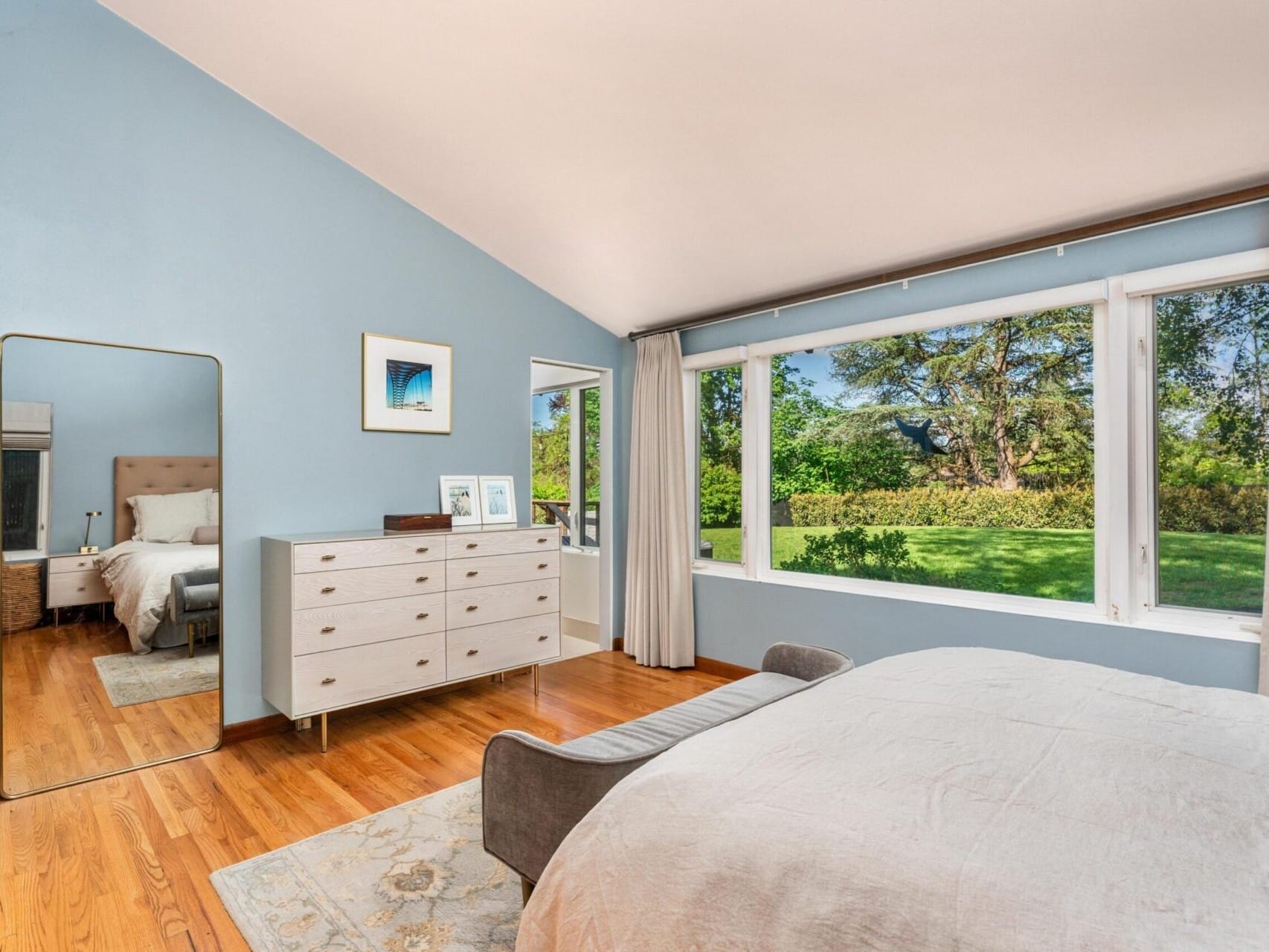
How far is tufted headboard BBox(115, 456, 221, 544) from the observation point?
9.31 ft

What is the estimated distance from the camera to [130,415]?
2871 mm

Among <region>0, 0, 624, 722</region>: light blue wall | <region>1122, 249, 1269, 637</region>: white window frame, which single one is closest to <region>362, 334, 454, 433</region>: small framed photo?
<region>0, 0, 624, 722</region>: light blue wall

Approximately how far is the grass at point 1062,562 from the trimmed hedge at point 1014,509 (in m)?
0.04

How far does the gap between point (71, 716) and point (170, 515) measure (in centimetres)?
88

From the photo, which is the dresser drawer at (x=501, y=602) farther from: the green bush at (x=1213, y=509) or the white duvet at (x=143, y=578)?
the green bush at (x=1213, y=509)

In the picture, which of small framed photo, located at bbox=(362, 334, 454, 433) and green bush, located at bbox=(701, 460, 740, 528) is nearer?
small framed photo, located at bbox=(362, 334, 454, 433)

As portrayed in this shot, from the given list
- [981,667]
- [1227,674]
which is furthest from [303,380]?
[1227,674]

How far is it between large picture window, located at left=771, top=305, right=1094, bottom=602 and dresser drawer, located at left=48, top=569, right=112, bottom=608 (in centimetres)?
336

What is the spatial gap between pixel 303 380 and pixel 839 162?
269 cm

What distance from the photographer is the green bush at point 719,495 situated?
4.36 meters

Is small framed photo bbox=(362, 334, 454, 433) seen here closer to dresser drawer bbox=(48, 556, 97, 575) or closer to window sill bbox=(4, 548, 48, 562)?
dresser drawer bbox=(48, 556, 97, 575)

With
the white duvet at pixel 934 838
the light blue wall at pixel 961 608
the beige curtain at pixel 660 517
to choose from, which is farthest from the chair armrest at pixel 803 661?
the beige curtain at pixel 660 517

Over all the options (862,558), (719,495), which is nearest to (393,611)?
(719,495)

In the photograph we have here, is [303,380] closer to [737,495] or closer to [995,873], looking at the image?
[737,495]
